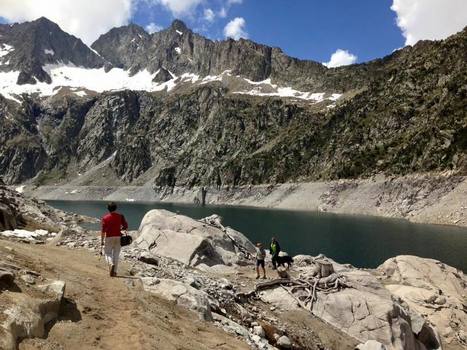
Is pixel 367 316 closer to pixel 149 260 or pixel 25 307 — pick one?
pixel 149 260

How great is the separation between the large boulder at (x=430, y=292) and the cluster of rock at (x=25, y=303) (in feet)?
68.2

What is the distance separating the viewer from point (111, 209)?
18641mm

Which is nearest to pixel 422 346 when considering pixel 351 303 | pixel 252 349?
pixel 351 303

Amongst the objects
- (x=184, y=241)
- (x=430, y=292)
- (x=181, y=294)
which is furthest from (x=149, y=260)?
(x=430, y=292)

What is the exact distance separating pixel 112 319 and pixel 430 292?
90.0 feet

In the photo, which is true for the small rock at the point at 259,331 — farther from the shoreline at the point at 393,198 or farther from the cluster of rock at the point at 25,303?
the shoreline at the point at 393,198

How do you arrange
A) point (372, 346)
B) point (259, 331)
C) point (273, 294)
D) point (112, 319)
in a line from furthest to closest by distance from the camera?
point (273, 294) → point (372, 346) → point (259, 331) → point (112, 319)

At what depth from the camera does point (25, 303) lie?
11.6 m

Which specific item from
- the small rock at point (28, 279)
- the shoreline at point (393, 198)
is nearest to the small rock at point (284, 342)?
the small rock at point (28, 279)

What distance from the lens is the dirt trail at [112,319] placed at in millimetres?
11711

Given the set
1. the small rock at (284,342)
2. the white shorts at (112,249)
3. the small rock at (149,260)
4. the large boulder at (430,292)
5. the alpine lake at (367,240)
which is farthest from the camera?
the alpine lake at (367,240)

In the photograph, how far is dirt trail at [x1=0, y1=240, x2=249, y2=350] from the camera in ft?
38.4

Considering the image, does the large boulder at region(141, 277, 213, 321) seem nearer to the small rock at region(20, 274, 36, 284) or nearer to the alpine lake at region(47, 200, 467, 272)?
the small rock at region(20, 274, 36, 284)

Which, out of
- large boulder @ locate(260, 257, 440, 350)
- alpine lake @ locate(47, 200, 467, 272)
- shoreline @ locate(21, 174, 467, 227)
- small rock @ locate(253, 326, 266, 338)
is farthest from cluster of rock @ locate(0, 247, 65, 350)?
shoreline @ locate(21, 174, 467, 227)
